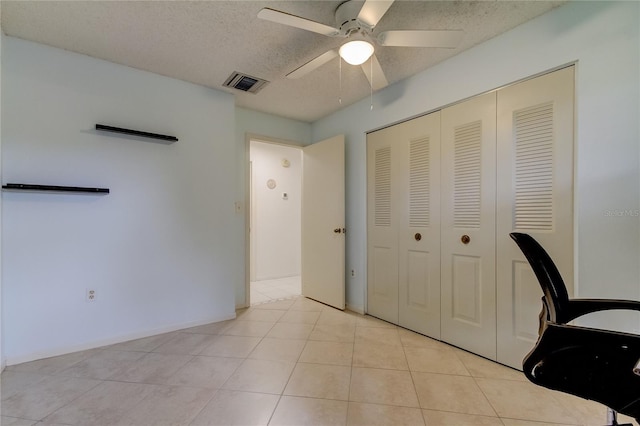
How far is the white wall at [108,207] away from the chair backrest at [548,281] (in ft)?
8.42

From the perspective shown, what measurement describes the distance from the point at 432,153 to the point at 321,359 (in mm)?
1919

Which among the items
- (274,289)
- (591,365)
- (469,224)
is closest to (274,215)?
(274,289)

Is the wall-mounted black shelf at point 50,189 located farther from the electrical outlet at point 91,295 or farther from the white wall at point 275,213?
the white wall at point 275,213

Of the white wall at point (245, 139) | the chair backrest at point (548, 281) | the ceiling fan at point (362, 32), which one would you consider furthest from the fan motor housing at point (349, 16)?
the white wall at point (245, 139)

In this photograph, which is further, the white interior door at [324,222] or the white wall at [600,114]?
the white interior door at [324,222]

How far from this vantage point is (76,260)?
2.21m

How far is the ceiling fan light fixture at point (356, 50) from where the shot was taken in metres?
1.69

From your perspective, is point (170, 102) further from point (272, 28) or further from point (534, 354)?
point (534, 354)

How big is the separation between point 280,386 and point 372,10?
2217mm

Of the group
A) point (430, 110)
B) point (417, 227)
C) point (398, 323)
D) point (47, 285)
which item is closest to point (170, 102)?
point (47, 285)

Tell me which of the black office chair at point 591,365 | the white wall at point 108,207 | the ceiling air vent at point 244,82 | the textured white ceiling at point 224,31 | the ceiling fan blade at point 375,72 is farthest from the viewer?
the ceiling air vent at point 244,82

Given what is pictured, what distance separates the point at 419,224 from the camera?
256 centimetres

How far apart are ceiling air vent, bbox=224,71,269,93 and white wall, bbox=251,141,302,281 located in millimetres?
1952

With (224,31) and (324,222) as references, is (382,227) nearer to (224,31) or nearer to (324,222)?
(324,222)
